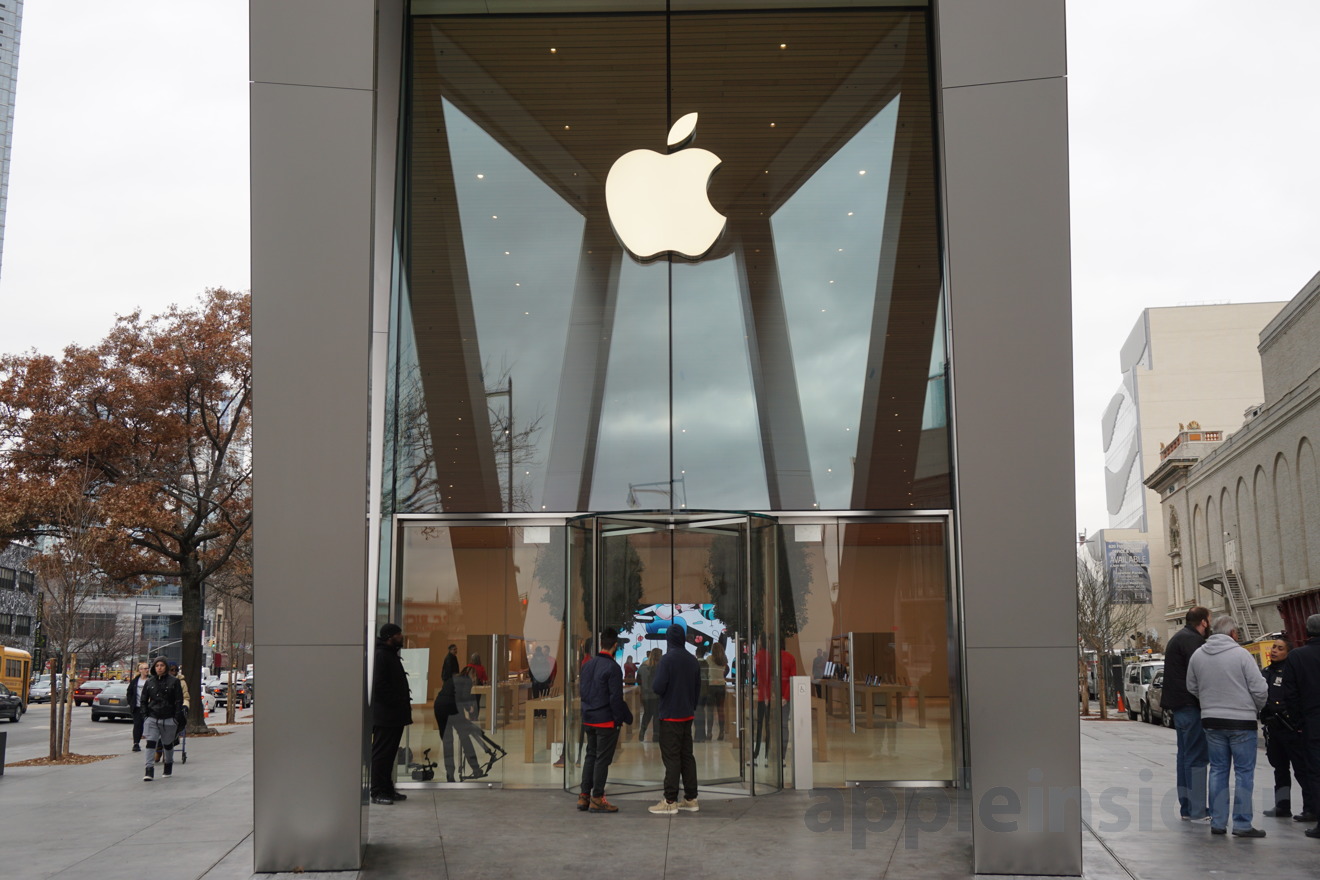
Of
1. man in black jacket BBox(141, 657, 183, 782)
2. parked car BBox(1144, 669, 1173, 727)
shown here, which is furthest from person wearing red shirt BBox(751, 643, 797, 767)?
parked car BBox(1144, 669, 1173, 727)

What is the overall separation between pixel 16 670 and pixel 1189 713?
44.0 metres

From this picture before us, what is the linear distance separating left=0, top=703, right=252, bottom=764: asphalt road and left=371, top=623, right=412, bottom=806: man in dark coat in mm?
8129

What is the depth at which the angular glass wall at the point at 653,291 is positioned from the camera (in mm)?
12766

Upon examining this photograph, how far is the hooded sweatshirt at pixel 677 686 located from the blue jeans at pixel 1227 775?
4.56 m

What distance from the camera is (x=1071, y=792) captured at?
771 centimetres

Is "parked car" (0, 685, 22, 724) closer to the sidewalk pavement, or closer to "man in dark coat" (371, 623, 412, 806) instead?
the sidewalk pavement

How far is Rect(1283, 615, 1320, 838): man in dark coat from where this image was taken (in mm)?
9406

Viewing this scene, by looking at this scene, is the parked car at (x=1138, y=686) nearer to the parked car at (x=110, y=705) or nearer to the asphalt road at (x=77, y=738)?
the asphalt road at (x=77, y=738)

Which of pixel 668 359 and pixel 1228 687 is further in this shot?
pixel 668 359

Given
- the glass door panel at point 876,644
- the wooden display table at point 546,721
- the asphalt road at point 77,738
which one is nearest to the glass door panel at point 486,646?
the wooden display table at point 546,721

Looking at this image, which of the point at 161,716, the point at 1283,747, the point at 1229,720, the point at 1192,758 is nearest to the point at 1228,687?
the point at 1229,720

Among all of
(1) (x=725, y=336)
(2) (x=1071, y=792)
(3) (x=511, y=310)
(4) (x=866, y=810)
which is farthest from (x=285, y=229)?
(4) (x=866, y=810)

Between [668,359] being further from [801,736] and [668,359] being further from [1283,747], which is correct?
[1283,747]

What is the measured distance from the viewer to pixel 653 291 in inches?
510
